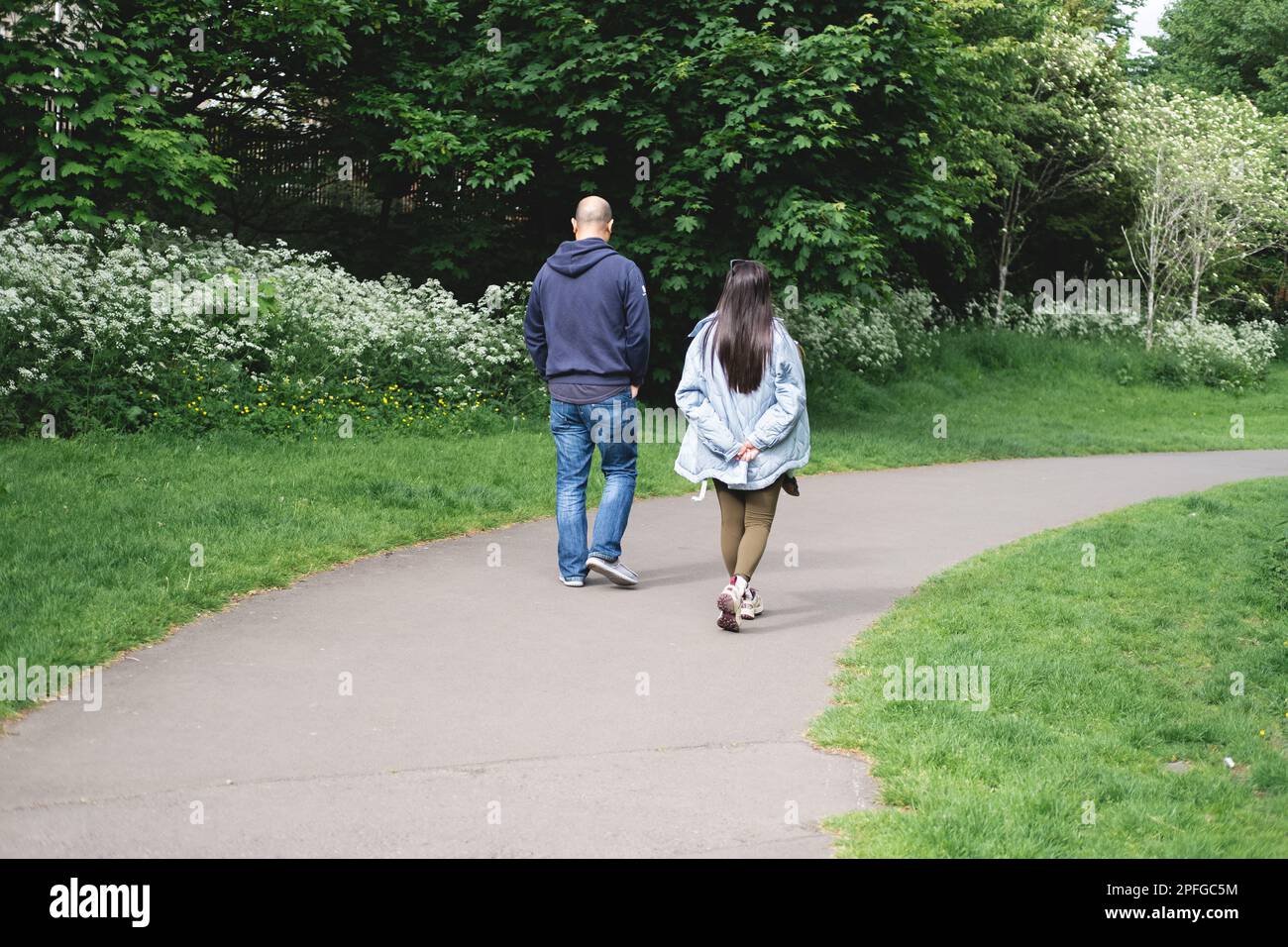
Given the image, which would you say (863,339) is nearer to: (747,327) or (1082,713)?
(747,327)

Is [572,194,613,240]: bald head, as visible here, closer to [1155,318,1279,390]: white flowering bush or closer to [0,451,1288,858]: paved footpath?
[0,451,1288,858]: paved footpath

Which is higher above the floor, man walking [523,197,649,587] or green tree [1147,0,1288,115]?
green tree [1147,0,1288,115]

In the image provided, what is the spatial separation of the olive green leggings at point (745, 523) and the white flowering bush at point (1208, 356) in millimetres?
21850

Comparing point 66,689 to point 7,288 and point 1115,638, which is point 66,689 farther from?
point 7,288

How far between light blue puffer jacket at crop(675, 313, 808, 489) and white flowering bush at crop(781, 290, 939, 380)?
39.2 feet

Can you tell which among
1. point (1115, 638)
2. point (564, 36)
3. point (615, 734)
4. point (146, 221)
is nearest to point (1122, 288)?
point (564, 36)

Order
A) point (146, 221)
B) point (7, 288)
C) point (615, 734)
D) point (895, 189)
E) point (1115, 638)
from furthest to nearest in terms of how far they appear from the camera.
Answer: point (895, 189) < point (146, 221) < point (7, 288) < point (1115, 638) < point (615, 734)

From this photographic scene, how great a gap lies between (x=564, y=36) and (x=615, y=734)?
1216 cm

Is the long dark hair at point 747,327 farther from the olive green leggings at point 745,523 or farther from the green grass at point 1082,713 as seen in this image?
the green grass at point 1082,713

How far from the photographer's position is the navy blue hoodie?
7859mm

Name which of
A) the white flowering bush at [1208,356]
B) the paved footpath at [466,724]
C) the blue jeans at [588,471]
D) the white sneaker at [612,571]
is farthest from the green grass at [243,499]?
the white flowering bush at [1208,356]

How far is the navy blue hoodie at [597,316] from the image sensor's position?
786 cm

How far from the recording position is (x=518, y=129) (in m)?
16.0

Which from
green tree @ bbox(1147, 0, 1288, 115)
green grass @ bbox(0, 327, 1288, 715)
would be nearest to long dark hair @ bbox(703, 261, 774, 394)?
green grass @ bbox(0, 327, 1288, 715)
